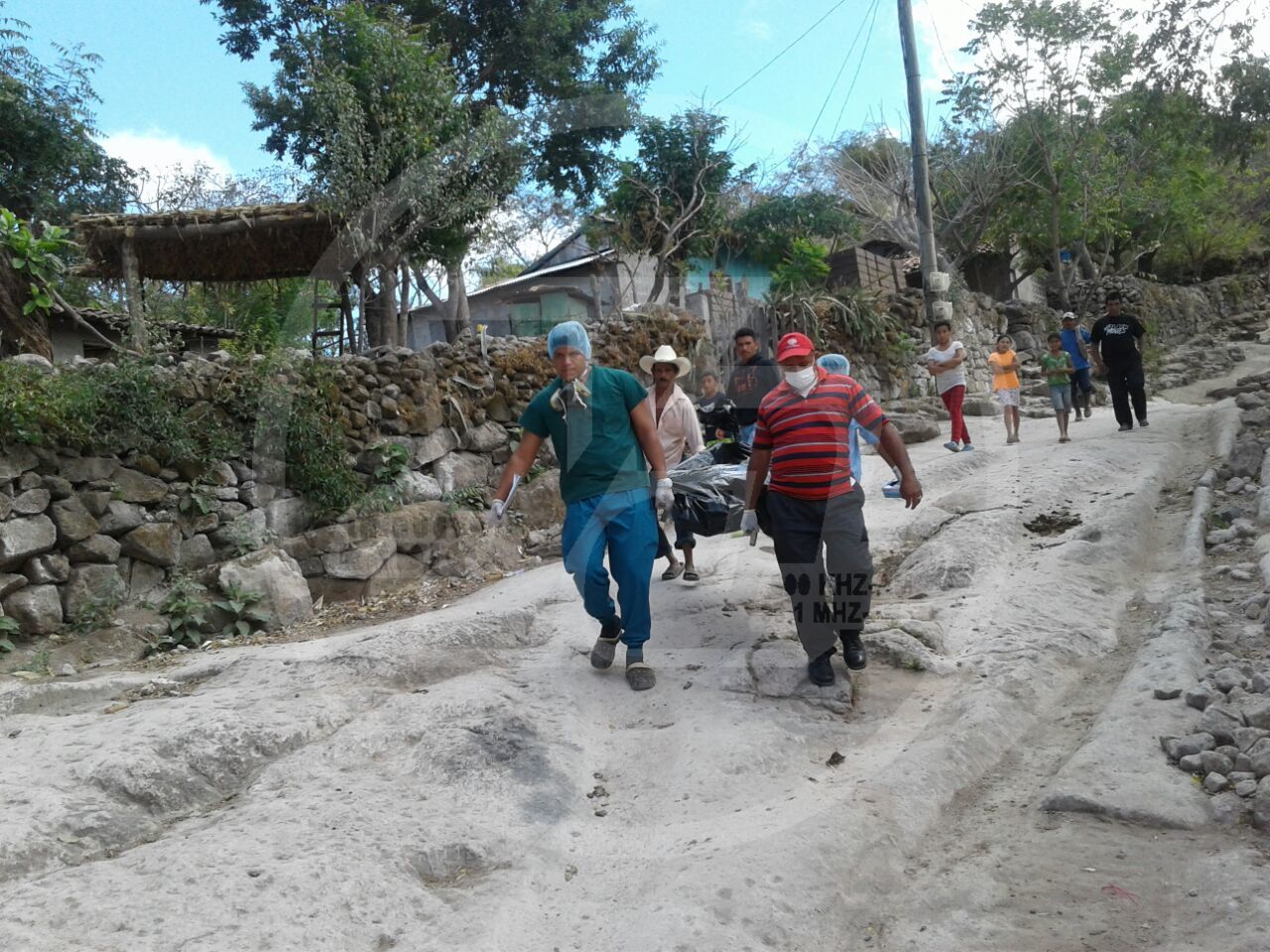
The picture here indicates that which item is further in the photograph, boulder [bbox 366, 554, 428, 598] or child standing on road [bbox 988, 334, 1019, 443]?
child standing on road [bbox 988, 334, 1019, 443]

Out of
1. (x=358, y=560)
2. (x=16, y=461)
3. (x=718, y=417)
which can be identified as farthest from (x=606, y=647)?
(x=16, y=461)

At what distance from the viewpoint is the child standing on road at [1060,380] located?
1055 cm

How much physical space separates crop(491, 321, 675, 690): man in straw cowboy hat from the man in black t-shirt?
709cm

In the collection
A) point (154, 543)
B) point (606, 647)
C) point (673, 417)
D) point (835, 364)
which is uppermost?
point (835, 364)

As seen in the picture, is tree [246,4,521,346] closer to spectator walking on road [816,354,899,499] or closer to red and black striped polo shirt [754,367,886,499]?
spectator walking on road [816,354,899,499]

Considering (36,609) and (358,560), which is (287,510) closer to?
(358,560)

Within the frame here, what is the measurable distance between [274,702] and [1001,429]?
10.1 metres

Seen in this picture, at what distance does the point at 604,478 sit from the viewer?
4652 mm

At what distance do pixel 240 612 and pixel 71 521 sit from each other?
128 centimetres

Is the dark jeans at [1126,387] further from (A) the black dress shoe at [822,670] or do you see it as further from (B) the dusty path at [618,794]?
(A) the black dress shoe at [822,670]

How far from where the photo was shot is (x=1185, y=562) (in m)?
5.89

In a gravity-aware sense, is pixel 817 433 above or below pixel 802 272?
below

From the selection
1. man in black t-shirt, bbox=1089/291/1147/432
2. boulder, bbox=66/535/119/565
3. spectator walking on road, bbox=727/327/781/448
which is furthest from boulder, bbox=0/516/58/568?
man in black t-shirt, bbox=1089/291/1147/432

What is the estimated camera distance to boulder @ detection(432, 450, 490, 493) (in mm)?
9633
